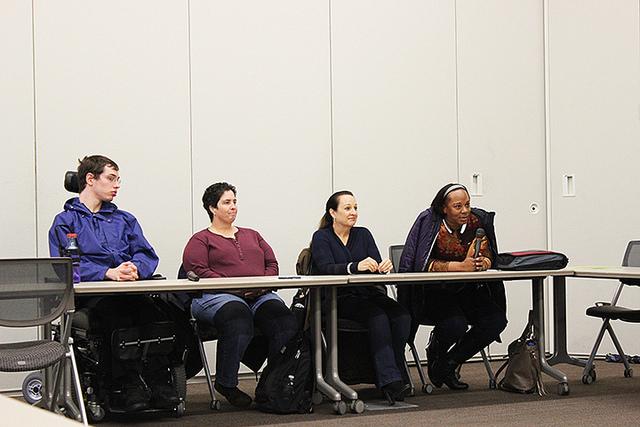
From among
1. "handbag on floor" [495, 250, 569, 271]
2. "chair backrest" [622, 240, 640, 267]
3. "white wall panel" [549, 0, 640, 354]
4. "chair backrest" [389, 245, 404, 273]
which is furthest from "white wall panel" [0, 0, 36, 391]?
"white wall panel" [549, 0, 640, 354]

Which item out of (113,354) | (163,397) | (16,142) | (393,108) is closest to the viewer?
(113,354)

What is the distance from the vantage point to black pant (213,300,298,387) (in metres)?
5.39

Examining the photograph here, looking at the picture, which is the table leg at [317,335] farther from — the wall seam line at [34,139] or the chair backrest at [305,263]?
the wall seam line at [34,139]

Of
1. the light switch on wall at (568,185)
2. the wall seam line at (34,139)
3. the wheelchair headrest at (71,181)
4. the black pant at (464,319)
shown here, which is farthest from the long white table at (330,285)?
the light switch on wall at (568,185)

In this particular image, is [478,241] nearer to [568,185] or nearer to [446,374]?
[446,374]

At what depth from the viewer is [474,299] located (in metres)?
6.22

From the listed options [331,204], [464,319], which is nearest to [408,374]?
[464,319]

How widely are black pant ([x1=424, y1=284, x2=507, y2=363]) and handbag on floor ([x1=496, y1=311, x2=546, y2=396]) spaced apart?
6.0 inches

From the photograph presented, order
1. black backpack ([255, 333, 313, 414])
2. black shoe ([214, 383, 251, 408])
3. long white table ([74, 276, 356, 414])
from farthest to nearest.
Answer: black shoe ([214, 383, 251, 408])
black backpack ([255, 333, 313, 414])
long white table ([74, 276, 356, 414])

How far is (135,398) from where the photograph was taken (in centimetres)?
523

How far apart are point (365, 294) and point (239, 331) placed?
901mm

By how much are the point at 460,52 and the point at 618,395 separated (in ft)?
9.97

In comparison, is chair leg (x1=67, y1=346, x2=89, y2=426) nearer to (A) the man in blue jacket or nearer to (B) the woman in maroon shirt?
(A) the man in blue jacket

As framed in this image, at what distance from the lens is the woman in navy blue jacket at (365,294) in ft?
18.5
